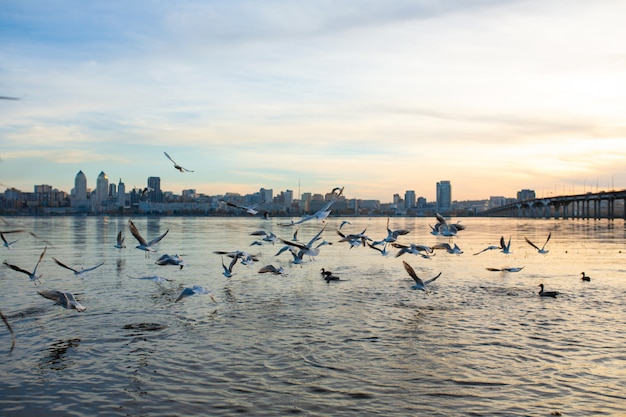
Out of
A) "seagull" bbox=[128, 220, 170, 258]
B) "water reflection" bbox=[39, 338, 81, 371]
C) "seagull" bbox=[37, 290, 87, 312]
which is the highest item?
"seagull" bbox=[128, 220, 170, 258]

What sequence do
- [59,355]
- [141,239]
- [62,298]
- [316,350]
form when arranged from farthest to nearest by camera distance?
1. [141,239]
2. [62,298]
3. [316,350]
4. [59,355]

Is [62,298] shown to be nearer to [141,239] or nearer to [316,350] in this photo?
[316,350]

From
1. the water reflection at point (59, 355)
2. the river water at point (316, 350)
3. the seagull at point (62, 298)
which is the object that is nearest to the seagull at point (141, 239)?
the river water at point (316, 350)

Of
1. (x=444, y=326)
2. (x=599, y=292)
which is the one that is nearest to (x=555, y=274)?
(x=599, y=292)

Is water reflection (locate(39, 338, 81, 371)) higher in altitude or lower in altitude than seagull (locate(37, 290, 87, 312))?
lower

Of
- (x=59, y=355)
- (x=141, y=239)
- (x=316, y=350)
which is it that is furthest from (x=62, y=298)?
(x=141, y=239)

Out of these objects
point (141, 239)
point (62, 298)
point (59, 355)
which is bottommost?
point (59, 355)

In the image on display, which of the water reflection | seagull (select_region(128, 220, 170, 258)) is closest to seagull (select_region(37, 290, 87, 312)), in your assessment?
the water reflection

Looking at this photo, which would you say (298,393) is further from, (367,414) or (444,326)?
(444,326)

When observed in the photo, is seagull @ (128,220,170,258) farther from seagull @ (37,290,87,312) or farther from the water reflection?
the water reflection

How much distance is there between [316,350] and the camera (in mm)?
11906

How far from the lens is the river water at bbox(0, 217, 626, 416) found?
9.03 m

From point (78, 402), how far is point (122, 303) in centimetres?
846

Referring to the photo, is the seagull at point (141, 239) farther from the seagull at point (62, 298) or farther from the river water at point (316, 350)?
the seagull at point (62, 298)
